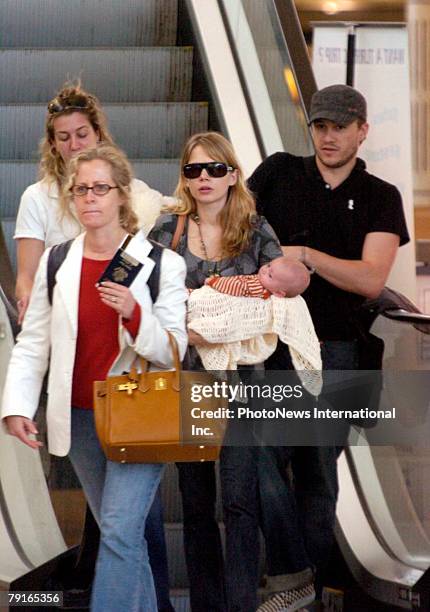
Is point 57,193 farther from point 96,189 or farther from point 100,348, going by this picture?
point 100,348

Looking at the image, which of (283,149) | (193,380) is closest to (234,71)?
(283,149)

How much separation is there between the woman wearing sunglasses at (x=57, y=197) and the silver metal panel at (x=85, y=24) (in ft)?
7.44

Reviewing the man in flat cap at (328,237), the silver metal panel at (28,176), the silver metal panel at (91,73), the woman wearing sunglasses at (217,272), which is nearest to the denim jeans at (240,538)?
the woman wearing sunglasses at (217,272)

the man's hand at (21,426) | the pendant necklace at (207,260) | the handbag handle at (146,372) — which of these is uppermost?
the pendant necklace at (207,260)

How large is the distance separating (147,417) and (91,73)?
9.52 feet

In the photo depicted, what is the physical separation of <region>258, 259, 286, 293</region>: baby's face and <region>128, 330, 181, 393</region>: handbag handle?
0.34m

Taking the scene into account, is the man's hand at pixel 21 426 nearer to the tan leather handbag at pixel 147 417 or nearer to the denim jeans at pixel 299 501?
the tan leather handbag at pixel 147 417

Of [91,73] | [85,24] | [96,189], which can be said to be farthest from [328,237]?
[85,24]

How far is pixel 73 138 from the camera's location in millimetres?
4316

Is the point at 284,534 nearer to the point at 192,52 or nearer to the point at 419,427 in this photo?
the point at 419,427

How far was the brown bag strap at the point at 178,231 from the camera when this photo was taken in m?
3.93

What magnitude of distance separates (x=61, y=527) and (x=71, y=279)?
Answer: 1.06 m

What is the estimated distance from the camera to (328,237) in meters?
4.25

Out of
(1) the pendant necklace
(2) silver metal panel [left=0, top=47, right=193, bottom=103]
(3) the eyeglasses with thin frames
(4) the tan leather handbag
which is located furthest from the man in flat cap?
(2) silver metal panel [left=0, top=47, right=193, bottom=103]
